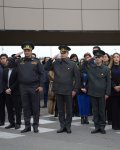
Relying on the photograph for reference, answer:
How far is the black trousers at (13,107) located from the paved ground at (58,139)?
294mm

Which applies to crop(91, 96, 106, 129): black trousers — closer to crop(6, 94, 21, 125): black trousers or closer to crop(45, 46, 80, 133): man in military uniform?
crop(45, 46, 80, 133): man in military uniform

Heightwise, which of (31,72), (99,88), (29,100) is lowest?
(29,100)

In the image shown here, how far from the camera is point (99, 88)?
11203 millimetres

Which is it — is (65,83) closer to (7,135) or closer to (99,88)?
(99,88)

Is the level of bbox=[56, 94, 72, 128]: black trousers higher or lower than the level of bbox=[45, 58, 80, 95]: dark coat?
lower

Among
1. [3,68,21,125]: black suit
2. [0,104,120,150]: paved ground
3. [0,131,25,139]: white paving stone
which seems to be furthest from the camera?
[3,68,21,125]: black suit

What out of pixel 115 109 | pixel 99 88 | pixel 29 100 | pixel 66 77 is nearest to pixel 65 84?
pixel 66 77

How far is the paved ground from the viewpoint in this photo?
30.8 feet

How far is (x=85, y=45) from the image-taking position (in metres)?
24.4
